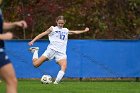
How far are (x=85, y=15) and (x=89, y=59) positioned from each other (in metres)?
6.51

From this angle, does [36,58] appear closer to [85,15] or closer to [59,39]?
[59,39]

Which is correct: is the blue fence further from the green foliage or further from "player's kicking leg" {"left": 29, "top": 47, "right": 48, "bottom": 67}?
the green foliage

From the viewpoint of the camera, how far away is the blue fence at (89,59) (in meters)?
17.5

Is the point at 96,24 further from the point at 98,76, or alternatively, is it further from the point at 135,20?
the point at 98,76

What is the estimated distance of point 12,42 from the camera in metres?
17.6

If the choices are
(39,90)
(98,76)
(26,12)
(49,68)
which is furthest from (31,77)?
(26,12)

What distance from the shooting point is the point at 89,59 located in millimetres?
17625

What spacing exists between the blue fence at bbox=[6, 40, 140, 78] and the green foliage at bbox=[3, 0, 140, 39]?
5.78 metres

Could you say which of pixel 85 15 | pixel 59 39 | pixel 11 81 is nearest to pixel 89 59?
pixel 59 39

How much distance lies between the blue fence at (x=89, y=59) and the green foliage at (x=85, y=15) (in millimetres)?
5780

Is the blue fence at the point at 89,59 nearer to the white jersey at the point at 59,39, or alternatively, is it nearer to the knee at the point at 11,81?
the white jersey at the point at 59,39

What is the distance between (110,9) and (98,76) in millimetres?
7584

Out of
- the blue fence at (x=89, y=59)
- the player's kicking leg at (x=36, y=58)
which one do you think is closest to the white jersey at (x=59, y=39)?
the player's kicking leg at (x=36, y=58)

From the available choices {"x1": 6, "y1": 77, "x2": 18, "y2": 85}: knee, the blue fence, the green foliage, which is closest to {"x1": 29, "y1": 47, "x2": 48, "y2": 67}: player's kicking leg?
the blue fence
